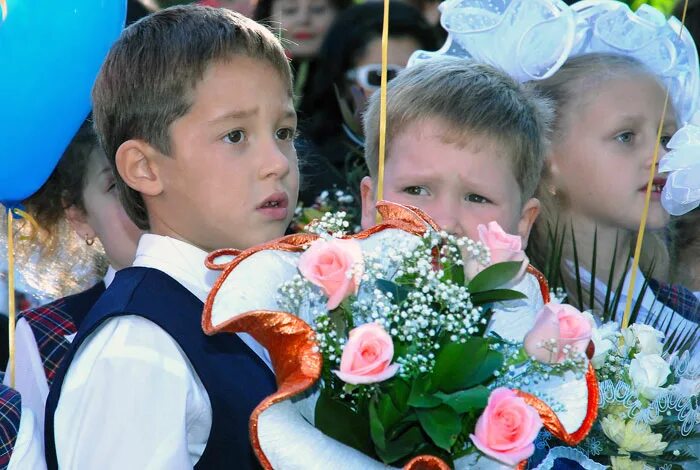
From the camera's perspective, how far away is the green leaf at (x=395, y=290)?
67.4 inches

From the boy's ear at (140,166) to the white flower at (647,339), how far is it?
1.02 m

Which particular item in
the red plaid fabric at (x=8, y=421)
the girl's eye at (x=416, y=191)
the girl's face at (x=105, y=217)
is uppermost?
the girl's eye at (x=416, y=191)

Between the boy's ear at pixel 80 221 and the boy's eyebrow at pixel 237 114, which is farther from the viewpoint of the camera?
the boy's ear at pixel 80 221

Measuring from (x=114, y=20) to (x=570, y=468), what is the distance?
147cm

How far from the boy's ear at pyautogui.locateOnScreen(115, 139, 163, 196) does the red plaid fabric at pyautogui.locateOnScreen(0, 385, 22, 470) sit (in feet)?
1.57

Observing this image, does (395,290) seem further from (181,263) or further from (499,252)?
(181,263)

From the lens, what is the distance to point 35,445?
2051mm

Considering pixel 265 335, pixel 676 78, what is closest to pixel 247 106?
pixel 265 335

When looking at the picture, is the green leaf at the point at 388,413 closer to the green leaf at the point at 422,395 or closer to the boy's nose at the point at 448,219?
the green leaf at the point at 422,395

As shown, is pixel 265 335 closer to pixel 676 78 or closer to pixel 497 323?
pixel 497 323

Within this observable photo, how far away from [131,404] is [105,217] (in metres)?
1.27

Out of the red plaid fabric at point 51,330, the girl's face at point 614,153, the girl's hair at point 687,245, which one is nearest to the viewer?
the red plaid fabric at point 51,330

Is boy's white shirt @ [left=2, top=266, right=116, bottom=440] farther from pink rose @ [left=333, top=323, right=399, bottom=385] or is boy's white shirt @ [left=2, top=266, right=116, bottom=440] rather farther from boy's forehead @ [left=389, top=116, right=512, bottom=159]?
pink rose @ [left=333, top=323, right=399, bottom=385]

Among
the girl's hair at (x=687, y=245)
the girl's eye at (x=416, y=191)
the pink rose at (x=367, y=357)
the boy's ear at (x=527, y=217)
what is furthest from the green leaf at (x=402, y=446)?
the girl's hair at (x=687, y=245)
